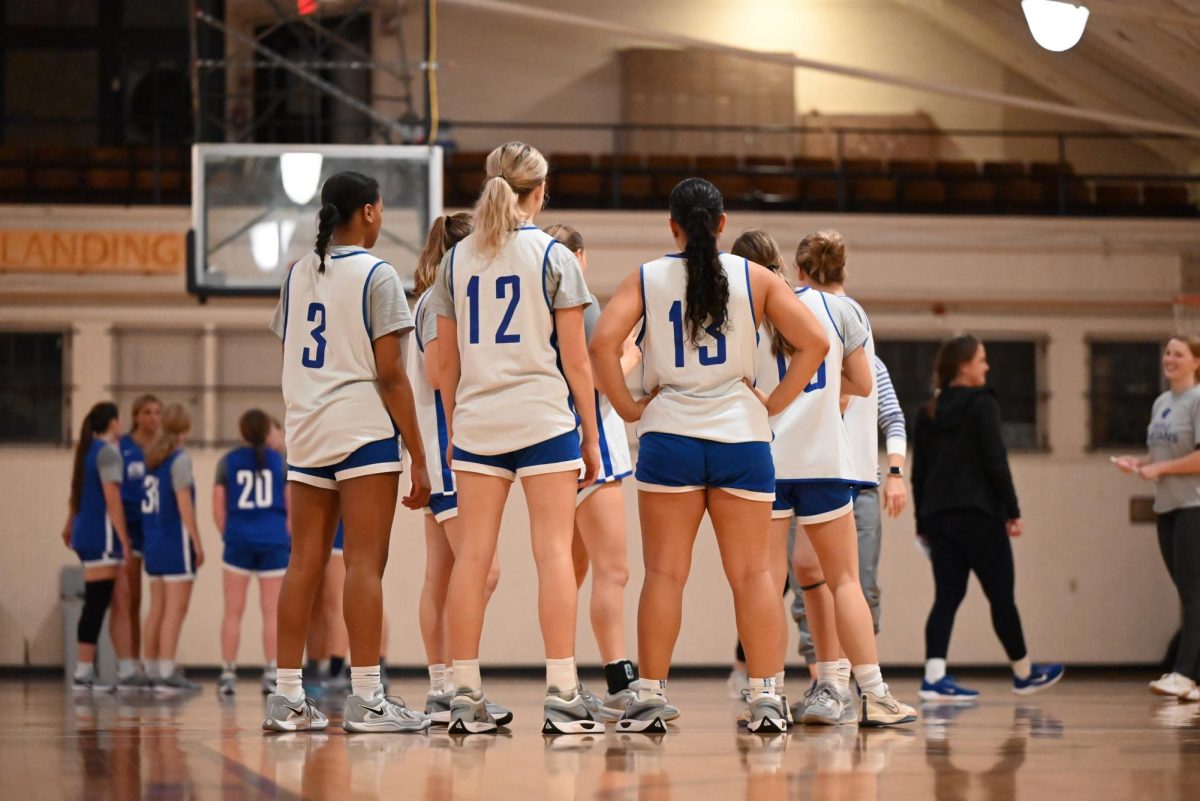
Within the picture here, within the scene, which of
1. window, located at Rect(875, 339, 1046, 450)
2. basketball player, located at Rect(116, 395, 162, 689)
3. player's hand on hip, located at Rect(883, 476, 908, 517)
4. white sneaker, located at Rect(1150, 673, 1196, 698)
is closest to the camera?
player's hand on hip, located at Rect(883, 476, 908, 517)

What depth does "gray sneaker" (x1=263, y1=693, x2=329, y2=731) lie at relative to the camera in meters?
4.92

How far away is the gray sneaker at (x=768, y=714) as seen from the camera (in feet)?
15.5

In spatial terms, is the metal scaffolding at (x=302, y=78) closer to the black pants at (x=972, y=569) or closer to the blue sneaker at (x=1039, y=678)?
the black pants at (x=972, y=569)

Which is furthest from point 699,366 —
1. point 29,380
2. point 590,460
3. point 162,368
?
point 29,380

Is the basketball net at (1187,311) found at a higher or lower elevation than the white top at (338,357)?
higher

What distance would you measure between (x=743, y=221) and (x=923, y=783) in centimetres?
830

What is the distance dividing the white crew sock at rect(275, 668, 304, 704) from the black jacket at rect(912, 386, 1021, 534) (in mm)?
3672

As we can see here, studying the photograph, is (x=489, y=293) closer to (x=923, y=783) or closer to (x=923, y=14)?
(x=923, y=783)

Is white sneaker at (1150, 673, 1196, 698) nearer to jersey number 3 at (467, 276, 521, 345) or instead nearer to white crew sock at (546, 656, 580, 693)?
white crew sock at (546, 656, 580, 693)

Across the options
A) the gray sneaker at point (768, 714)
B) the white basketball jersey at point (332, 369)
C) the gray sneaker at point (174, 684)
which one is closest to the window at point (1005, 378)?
the gray sneaker at point (174, 684)

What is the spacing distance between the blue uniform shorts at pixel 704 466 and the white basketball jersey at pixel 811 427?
0.47 meters

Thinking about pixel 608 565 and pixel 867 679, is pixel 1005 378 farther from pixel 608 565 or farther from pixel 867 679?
pixel 608 565

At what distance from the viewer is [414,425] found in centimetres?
480

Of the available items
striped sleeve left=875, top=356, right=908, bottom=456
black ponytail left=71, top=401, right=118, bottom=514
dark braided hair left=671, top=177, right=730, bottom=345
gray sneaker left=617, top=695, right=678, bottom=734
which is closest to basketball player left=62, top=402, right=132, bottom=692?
black ponytail left=71, top=401, right=118, bottom=514
